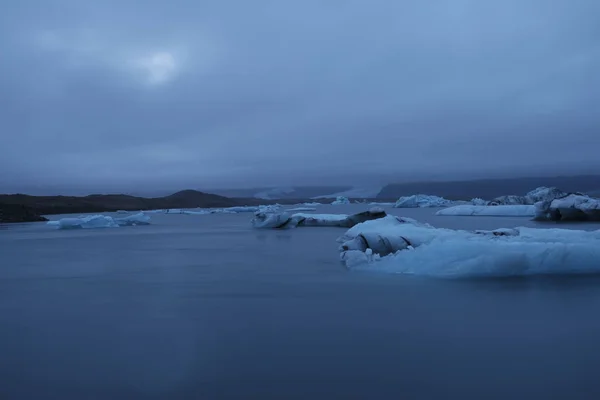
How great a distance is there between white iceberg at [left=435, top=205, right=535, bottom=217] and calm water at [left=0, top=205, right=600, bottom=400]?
2009 centimetres

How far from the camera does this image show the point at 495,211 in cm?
2550

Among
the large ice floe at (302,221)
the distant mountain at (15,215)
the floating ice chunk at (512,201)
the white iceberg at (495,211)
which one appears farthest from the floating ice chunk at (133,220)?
the floating ice chunk at (512,201)

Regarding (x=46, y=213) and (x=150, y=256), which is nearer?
(x=150, y=256)

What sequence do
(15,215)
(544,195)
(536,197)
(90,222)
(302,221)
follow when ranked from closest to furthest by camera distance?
(302,221)
(90,222)
(544,195)
(536,197)
(15,215)

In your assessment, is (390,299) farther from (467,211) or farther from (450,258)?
(467,211)

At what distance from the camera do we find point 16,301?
515 cm

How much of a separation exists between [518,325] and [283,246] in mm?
7428

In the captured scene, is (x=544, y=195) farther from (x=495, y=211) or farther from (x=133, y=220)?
(x=133, y=220)

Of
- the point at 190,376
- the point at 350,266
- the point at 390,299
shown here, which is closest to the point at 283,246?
the point at 350,266

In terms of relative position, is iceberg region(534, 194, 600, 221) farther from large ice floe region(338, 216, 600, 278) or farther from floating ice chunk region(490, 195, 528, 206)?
large ice floe region(338, 216, 600, 278)

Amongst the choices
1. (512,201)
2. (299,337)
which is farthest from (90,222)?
(512,201)

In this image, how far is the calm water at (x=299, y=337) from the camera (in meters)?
2.62

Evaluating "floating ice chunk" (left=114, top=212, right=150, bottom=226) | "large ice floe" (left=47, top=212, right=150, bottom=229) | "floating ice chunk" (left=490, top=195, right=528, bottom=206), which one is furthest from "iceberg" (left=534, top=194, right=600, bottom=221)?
"large ice floe" (left=47, top=212, right=150, bottom=229)

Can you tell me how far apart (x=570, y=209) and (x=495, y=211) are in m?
6.51
